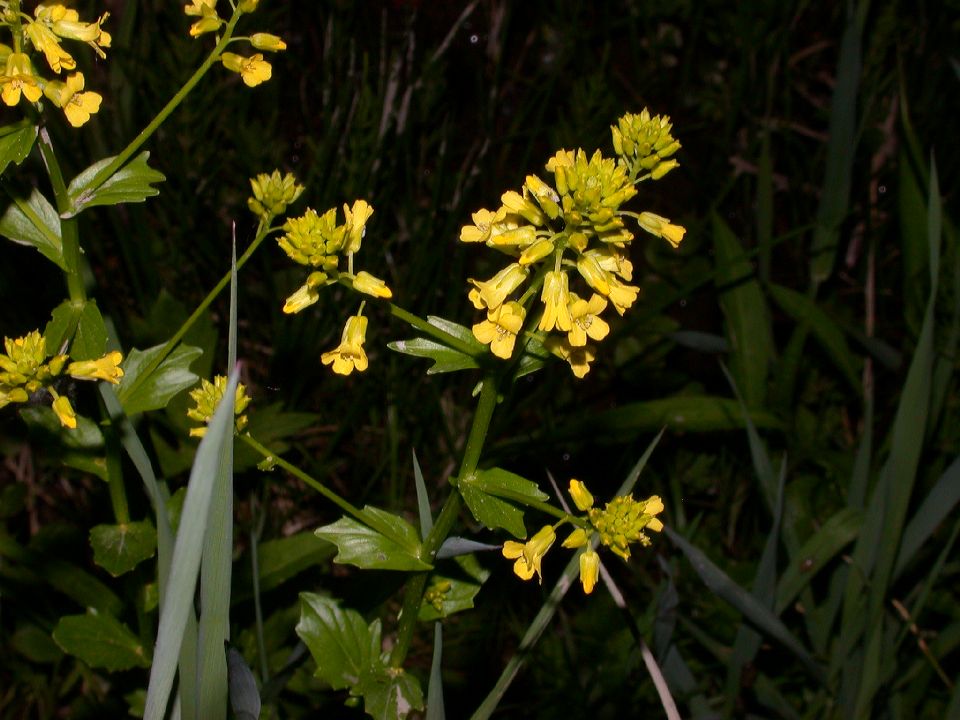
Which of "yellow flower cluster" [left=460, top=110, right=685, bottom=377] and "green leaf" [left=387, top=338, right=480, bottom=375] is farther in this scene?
"green leaf" [left=387, top=338, right=480, bottom=375]

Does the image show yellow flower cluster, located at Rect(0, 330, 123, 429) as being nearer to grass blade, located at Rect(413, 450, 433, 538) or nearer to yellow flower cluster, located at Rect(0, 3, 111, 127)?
yellow flower cluster, located at Rect(0, 3, 111, 127)

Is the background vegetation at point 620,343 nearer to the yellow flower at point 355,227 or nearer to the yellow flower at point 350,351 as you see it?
the yellow flower at point 350,351

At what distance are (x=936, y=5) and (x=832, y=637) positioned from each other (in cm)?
282

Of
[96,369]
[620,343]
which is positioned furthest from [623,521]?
[620,343]

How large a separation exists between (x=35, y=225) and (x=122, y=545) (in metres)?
0.68

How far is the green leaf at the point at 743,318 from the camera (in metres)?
Result: 3.14

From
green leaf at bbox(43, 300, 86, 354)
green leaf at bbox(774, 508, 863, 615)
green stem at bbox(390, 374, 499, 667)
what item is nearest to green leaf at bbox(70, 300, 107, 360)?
green leaf at bbox(43, 300, 86, 354)

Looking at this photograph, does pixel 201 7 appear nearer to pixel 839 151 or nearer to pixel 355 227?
pixel 355 227

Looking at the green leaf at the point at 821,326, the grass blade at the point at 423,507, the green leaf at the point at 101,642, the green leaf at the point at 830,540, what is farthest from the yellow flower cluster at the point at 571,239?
the green leaf at the point at 821,326

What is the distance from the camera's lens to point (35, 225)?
168 centimetres

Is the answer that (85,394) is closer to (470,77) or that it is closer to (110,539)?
(110,539)

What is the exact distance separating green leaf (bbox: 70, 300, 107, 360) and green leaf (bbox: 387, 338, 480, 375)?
59cm

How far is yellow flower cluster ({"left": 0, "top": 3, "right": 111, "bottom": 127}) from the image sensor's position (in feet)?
4.75

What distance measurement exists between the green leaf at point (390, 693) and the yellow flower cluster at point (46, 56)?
3.85 feet
